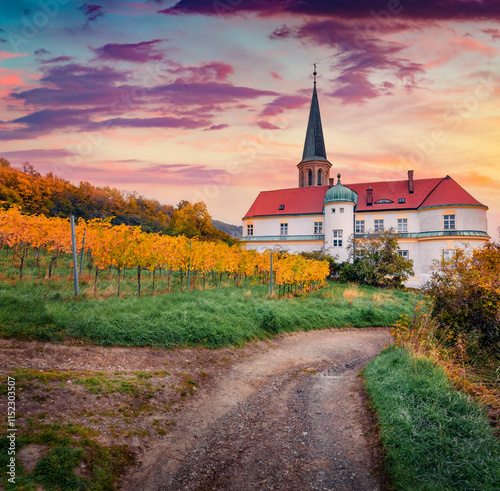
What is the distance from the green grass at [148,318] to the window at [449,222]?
27.4 meters

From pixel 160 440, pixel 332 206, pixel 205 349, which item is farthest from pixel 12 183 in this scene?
pixel 160 440

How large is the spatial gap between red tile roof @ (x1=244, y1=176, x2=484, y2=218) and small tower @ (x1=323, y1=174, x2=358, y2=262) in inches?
96.2

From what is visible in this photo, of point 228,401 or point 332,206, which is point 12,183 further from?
point 228,401

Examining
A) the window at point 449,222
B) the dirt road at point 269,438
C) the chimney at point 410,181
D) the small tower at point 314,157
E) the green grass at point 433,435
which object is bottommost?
the dirt road at point 269,438

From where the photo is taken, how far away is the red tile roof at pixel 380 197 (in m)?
37.6

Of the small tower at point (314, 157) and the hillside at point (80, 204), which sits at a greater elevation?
the small tower at point (314, 157)

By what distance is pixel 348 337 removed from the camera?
1430cm

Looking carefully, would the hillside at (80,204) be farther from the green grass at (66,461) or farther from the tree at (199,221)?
the green grass at (66,461)

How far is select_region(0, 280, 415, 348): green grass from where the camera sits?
827 centimetres

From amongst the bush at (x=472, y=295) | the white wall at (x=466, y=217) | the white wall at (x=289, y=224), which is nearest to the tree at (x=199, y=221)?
the white wall at (x=289, y=224)

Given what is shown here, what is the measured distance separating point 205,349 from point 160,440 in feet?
14.0

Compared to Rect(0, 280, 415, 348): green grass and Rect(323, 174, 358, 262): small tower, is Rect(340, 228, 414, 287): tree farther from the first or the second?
Rect(0, 280, 415, 348): green grass

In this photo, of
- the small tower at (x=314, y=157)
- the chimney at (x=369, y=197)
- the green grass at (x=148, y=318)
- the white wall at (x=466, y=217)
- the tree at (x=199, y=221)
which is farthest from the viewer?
the tree at (x=199, y=221)

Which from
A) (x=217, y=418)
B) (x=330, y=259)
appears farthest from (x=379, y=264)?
(x=217, y=418)
